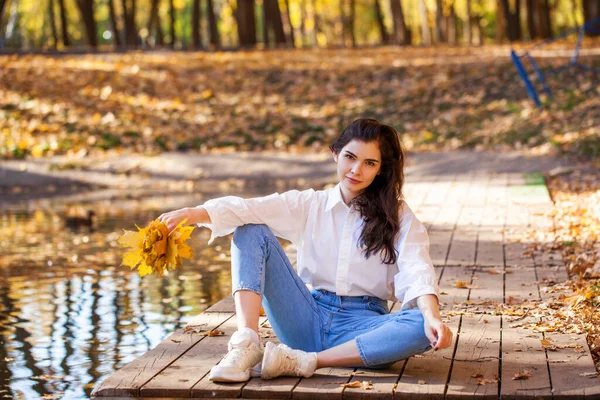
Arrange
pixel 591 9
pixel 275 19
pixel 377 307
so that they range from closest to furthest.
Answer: pixel 377 307 → pixel 591 9 → pixel 275 19

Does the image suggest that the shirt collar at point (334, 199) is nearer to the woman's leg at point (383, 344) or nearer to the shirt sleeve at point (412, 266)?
the shirt sleeve at point (412, 266)

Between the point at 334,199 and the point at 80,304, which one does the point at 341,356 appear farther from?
the point at 80,304

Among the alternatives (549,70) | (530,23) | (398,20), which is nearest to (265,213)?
(549,70)

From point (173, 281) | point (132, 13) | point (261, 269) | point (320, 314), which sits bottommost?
point (173, 281)

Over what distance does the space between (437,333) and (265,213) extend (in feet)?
3.35

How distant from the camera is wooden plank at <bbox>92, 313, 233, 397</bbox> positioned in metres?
4.05

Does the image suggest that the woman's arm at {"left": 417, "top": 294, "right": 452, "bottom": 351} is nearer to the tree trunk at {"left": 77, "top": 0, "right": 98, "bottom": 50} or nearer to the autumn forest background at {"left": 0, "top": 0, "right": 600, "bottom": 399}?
the autumn forest background at {"left": 0, "top": 0, "right": 600, "bottom": 399}

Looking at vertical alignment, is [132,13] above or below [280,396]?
above

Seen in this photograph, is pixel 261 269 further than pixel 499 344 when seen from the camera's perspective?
No

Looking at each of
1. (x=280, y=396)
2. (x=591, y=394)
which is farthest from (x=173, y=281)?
(x=591, y=394)

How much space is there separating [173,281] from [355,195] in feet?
13.2

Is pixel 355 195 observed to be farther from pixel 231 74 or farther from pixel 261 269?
pixel 231 74

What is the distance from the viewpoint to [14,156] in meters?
17.2

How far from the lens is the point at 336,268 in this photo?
4.53 meters
